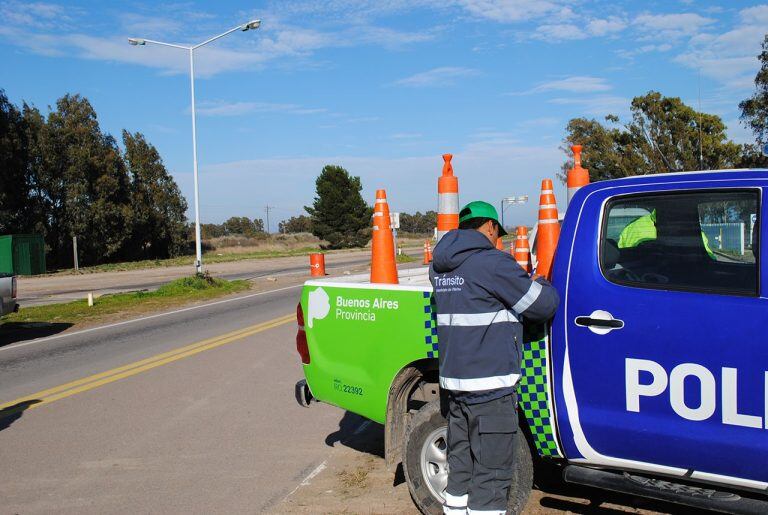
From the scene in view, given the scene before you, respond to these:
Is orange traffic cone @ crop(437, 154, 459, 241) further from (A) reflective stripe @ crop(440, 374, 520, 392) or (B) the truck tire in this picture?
(A) reflective stripe @ crop(440, 374, 520, 392)

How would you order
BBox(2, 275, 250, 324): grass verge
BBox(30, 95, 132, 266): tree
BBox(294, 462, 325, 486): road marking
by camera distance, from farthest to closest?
1. BBox(30, 95, 132, 266): tree
2. BBox(2, 275, 250, 324): grass verge
3. BBox(294, 462, 325, 486): road marking

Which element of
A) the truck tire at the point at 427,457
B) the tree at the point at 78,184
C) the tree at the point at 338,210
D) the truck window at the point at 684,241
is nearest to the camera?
the truck window at the point at 684,241

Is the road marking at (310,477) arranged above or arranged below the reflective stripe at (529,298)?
below

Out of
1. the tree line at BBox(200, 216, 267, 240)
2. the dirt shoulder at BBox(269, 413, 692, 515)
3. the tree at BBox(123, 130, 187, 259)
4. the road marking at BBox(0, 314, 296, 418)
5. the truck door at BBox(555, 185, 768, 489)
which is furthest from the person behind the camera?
the tree line at BBox(200, 216, 267, 240)

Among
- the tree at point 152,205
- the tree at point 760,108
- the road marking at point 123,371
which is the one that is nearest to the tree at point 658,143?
the tree at point 760,108

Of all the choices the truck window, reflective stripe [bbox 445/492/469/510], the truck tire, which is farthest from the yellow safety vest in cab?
reflective stripe [bbox 445/492/469/510]

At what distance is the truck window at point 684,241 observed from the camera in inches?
129

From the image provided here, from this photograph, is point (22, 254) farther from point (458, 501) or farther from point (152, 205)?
point (458, 501)

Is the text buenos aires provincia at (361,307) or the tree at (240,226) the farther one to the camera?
the tree at (240,226)

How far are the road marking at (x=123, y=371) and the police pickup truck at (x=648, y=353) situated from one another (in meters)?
5.36

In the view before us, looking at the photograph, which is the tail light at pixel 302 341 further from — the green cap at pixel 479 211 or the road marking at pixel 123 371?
the road marking at pixel 123 371

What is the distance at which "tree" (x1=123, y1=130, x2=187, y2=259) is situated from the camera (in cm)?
5303

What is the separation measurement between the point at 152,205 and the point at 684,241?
55.9 metres

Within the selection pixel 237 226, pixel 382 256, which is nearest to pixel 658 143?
pixel 382 256
